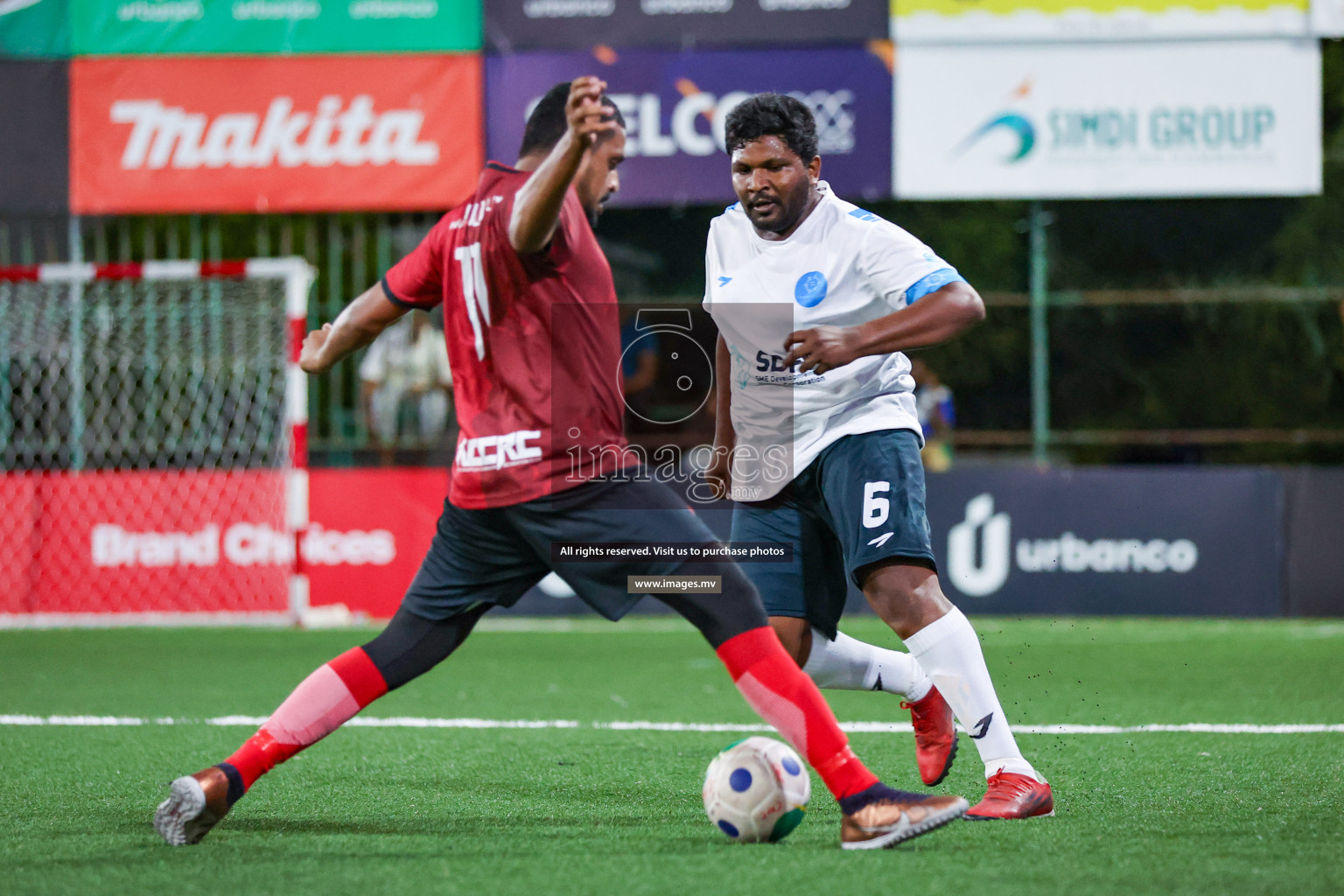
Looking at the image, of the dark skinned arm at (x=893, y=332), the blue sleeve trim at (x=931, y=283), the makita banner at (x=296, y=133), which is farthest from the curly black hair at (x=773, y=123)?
the makita banner at (x=296, y=133)

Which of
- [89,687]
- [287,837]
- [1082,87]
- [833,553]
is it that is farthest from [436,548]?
[1082,87]

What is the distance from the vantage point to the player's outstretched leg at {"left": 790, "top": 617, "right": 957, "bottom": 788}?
475 centimetres

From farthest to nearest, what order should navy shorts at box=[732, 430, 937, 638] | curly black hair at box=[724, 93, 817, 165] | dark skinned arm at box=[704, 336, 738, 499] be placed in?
dark skinned arm at box=[704, 336, 738, 499]
curly black hair at box=[724, 93, 817, 165]
navy shorts at box=[732, 430, 937, 638]

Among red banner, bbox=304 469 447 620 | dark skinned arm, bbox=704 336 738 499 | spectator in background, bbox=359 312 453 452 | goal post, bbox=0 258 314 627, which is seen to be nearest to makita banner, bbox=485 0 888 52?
spectator in background, bbox=359 312 453 452

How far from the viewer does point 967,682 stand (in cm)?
431

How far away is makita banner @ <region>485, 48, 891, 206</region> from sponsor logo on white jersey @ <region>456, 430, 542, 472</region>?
844 cm

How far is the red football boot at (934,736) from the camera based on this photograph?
15.5 feet

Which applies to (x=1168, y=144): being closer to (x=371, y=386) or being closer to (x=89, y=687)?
(x=371, y=386)

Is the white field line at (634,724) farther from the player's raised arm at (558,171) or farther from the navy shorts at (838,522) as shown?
the player's raised arm at (558,171)

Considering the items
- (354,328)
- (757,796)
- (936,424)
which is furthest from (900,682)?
(936,424)

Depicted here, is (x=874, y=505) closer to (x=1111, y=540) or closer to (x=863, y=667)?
(x=863, y=667)

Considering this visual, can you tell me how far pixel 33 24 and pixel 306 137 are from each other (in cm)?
250

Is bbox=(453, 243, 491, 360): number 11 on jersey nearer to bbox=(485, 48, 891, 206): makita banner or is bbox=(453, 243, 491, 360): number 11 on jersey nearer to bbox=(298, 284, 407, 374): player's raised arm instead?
bbox=(298, 284, 407, 374): player's raised arm

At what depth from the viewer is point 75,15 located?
1259 centimetres
